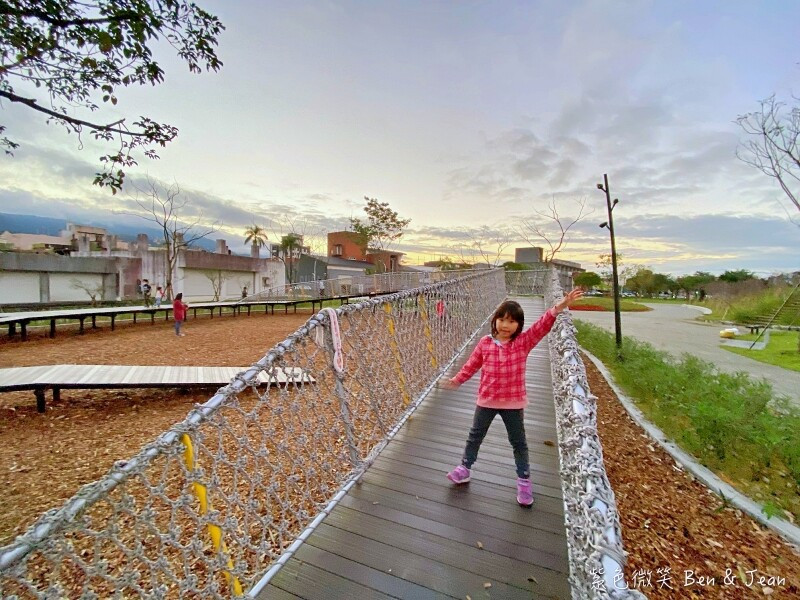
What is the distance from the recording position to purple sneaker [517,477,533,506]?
2079mm

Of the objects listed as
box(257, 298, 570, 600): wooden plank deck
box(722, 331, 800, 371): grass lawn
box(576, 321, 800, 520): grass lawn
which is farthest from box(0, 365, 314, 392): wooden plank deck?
box(722, 331, 800, 371): grass lawn

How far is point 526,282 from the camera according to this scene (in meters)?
14.6

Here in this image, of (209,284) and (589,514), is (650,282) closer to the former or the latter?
(209,284)

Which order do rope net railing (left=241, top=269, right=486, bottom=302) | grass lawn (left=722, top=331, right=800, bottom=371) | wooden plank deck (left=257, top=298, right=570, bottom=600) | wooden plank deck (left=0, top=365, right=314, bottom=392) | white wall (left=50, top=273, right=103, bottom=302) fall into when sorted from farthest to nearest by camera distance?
rope net railing (left=241, top=269, right=486, bottom=302), white wall (left=50, top=273, right=103, bottom=302), grass lawn (left=722, top=331, right=800, bottom=371), wooden plank deck (left=0, top=365, right=314, bottom=392), wooden plank deck (left=257, top=298, right=570, bottom=600)

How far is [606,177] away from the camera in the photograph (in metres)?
8.63

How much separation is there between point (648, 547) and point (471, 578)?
4.01 feet

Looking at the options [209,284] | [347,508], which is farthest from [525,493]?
[209,284]

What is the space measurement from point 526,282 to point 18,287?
23.8 metres

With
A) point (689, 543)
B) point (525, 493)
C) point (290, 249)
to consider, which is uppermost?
point (290, 249)

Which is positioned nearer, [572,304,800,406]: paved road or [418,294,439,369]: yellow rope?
[418,294,439,369]: yellow rope

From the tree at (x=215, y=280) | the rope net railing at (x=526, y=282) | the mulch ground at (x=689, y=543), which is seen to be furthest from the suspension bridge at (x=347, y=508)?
the tree at (x=215, y=280)

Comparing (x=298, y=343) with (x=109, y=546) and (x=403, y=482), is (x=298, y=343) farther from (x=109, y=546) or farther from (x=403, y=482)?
(x=109, y=546)

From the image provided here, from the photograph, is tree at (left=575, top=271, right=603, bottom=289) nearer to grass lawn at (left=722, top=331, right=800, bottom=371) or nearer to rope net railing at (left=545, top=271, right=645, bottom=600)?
grass lawn at (left=722, top=331, right=800, bottom=371)

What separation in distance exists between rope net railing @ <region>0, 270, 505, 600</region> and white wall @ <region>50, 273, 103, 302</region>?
838 inches
